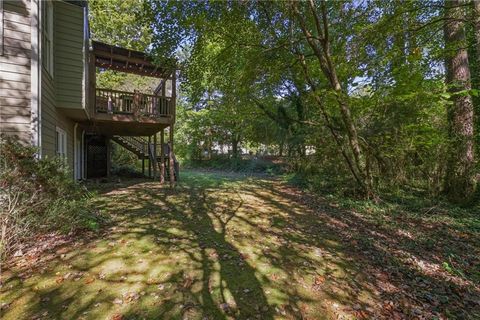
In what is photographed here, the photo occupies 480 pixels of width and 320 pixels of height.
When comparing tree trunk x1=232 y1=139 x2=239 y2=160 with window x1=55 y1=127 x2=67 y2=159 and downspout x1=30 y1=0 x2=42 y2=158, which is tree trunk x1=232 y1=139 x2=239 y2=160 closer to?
window x1=55 y1=127 x2=67 y2=159

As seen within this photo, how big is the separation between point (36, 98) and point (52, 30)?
2436mm

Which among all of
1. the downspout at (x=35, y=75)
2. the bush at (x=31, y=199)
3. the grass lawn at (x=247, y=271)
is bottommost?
the grass lawn at (x=247, y=271)

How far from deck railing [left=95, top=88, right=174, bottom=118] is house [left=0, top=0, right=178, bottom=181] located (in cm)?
3

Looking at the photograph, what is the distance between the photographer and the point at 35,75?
4.76 meters

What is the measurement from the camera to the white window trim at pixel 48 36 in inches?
219

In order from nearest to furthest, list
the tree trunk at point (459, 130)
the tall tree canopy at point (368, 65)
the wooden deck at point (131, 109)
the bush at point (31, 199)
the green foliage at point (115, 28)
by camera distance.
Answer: the bush at point (31, 199) < the tall tree canopy at point (368, 65) < the tree trunk at point (459, 130) < the wooden deck at point (131, 109) < the green foliage at point (115, 28)

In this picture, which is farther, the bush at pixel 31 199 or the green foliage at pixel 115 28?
the green foliage at pixel 115 28

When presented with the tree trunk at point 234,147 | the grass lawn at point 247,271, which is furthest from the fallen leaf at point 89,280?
the tree trunk at point 234,147

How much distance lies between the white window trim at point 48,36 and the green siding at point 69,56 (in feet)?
1.01

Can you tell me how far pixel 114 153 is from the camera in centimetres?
1645

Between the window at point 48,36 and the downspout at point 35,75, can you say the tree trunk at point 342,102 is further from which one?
the window at point 48,36

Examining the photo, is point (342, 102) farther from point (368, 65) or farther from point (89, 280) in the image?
point (89, 280)

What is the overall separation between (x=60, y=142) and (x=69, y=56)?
2.36 metres

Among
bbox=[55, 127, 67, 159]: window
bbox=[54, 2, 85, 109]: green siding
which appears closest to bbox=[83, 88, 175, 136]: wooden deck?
bbox=[55, 127, 67, 159]: window
